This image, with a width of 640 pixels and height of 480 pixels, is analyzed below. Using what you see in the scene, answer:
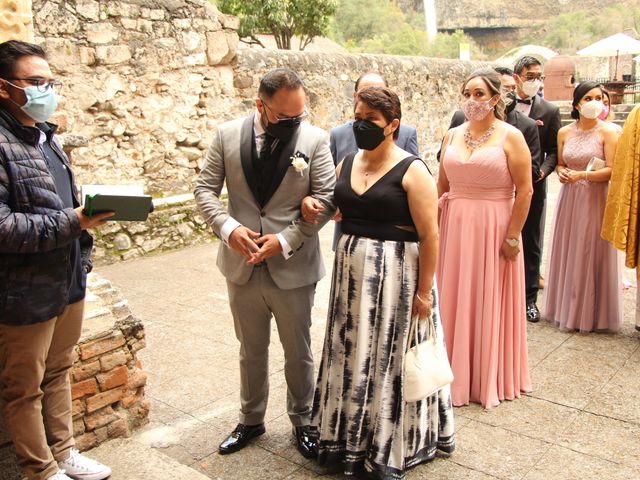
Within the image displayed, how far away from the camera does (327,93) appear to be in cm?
965

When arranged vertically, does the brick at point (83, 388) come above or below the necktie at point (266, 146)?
below

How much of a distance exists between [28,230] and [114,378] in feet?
3.71

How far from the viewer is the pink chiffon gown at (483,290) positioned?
143 inches

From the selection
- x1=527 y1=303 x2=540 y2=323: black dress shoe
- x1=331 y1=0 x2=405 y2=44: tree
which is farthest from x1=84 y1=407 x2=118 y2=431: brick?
x1=331 y1=0 x2=405 y2=44: tree

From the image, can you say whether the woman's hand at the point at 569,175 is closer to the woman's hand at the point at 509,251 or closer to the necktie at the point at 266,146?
the woman's hand at the point at 509,251

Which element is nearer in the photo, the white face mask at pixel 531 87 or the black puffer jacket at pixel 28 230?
the black puffer jacket at pixel 28 230

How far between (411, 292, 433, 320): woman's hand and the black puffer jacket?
144 cm

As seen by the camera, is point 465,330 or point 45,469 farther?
point 465,330

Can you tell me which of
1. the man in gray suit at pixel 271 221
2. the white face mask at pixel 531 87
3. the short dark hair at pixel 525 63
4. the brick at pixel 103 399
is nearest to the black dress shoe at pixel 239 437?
the man in gray suit at pixel 271 221

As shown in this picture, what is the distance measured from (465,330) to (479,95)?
136 centimetres

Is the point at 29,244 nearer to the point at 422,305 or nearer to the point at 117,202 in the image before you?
the point at 117,202

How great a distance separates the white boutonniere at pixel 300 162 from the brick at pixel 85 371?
1367 mm

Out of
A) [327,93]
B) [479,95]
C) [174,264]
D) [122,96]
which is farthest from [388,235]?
[327,93]

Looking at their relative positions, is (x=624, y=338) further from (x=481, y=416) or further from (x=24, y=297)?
(x=24, y=297)
